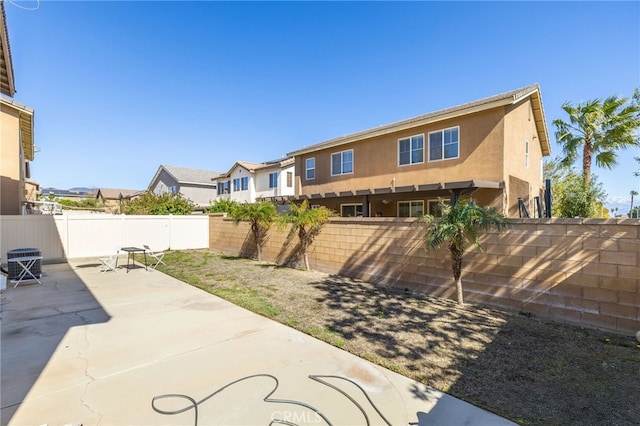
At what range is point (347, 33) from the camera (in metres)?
13.8

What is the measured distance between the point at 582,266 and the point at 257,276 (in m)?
8.28

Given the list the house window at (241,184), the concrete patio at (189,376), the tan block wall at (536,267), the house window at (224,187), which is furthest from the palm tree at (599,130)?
the house window at (224,187)

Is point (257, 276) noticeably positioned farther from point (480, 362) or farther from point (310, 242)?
point (480, 362)

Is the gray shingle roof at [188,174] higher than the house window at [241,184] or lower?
higher

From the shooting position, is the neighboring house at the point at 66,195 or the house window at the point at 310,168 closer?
the house window at the point at 310,168

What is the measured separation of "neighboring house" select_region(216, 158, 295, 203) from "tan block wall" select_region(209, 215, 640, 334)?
16.5 metres

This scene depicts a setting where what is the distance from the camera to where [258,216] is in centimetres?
1238

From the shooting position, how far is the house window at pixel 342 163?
52.1 ft

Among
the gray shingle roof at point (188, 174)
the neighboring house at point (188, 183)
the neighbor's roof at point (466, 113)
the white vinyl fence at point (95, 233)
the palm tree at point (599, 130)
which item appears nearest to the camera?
the neighbor's roof at point (466, 113)

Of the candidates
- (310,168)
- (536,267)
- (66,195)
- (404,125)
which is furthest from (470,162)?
(66,195)

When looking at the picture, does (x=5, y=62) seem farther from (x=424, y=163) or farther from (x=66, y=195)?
(x=66, y=195)

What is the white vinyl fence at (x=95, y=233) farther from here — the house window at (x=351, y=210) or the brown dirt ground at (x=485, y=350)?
the brown dirt ground at (x=485, y=350)

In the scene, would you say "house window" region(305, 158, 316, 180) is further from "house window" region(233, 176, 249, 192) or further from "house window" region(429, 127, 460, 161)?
"house window" region(233, 176, 249, 192)

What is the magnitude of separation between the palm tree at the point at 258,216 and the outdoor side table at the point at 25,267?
6.58 metres
